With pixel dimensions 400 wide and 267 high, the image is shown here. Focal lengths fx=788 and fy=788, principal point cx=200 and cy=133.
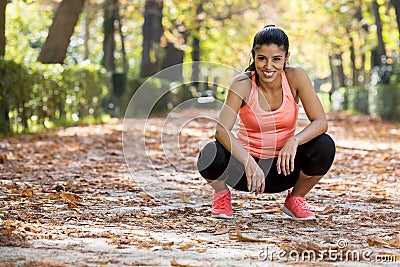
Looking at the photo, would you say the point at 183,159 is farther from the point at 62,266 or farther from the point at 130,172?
the point at 62,266

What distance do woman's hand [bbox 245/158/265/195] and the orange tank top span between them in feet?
1.00

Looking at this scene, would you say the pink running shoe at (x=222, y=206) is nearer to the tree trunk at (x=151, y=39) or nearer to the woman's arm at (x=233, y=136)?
the woman's arm at (x=233, y=136)

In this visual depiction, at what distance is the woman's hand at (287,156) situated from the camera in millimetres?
5684

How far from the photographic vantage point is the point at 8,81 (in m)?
14.7

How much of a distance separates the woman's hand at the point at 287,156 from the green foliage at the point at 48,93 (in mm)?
9623

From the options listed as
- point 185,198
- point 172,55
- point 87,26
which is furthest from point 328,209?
point 172,55

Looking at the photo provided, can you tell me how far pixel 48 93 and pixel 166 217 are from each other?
41.4ft

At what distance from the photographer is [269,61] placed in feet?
18.9

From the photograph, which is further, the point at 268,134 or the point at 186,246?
the point at 268,134

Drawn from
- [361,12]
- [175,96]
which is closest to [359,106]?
[361,12]

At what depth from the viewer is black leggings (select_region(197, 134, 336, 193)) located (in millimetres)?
5887

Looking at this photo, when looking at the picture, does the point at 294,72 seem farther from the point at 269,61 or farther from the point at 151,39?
the point at 151,39

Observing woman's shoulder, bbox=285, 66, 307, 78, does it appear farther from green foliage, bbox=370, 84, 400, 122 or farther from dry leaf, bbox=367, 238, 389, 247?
green foliage, bbox=370, 84, 400, 122

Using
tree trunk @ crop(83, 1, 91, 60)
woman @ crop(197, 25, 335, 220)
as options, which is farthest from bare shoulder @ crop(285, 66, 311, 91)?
tree trunk @ crop(83, 1, 91, 60)
